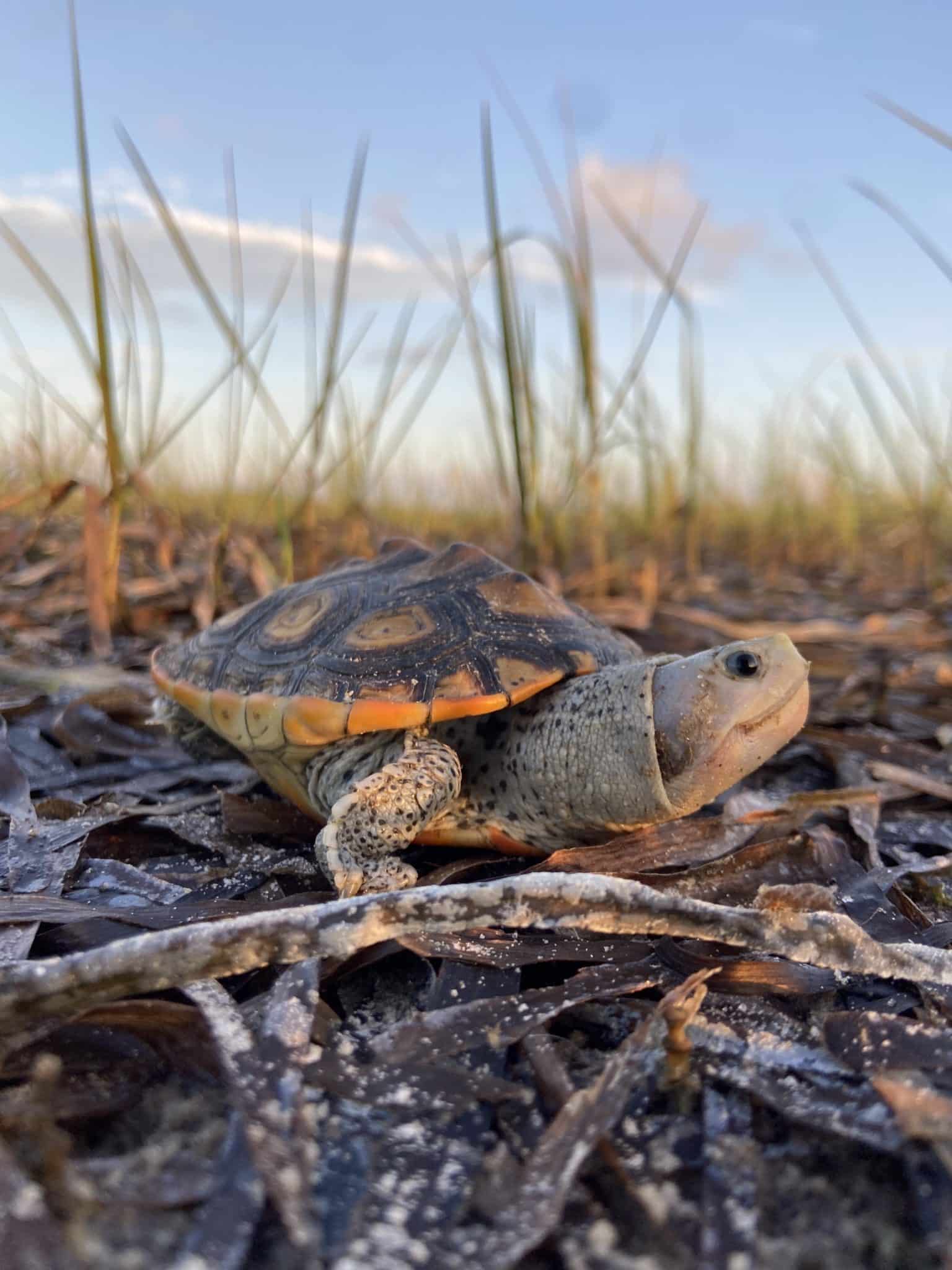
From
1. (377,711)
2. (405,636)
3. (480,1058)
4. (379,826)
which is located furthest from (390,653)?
(480,1058)

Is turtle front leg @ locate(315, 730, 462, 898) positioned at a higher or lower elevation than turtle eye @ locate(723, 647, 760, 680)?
lower

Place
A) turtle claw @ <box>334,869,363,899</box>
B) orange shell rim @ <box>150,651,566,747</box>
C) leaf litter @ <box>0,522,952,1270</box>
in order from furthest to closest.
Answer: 1. orange shell rim @ <box>150,651,566,747</box>
2. turtle claw @ <box>334,869,363,899</box>
3. leaf litter @ <box>0,522,952,1270</box>

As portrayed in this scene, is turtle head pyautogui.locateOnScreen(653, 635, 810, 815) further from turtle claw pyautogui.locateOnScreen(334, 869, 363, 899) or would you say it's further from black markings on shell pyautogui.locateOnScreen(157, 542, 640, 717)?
turtle claw pyautogui.locateOnScreen(334, 869, 363, 899)

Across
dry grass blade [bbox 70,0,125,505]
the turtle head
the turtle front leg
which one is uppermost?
dry grass blade [bbox 70,0,125,505]

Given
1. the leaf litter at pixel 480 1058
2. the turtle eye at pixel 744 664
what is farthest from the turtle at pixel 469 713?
the leaf litter at pixel 480 1058

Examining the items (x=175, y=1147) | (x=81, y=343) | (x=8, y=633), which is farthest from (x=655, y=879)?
(x=8, y=633)

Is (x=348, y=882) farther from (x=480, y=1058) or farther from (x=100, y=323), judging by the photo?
(x=100, y=323)

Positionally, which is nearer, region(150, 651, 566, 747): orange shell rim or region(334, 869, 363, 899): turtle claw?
region(334, 869, 363, 899): turtle claw

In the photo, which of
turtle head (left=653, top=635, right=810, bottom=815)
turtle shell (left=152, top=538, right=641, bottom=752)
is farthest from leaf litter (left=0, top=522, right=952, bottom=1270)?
turtle shell (left=152, top=538, right=641, bottom=752)
